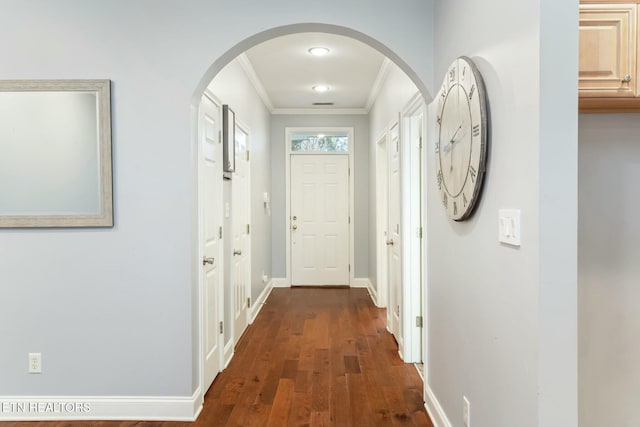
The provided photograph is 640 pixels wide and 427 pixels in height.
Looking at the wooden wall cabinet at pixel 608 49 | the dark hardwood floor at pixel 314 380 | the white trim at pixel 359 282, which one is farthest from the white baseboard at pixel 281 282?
the wooden wall cabinet at pixel 608 49

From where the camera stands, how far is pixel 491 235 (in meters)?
1.50

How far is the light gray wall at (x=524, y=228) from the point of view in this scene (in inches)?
45.7

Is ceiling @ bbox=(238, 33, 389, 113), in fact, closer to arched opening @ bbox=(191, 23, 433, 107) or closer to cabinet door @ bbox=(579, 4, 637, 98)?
arched opening @ bbox=(191, 23, 433, 107)

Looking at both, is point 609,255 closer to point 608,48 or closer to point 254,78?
point 608,48

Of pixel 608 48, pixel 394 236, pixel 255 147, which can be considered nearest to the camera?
pixel 608 48

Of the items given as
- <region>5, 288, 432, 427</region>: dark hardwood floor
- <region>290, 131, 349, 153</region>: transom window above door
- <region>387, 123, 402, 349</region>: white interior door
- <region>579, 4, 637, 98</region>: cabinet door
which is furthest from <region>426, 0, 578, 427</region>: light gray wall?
<region>290, 131, 349, 153</region>: transom window above door

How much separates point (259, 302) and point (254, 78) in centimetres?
262

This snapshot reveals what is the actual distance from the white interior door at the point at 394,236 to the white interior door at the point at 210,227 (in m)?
1.45

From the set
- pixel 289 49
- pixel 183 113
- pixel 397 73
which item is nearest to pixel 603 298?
pixel 183 113

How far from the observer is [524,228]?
1242mm

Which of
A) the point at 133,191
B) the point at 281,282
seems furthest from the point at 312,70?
the point at 281,282

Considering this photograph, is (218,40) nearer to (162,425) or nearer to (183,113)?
(183,113)

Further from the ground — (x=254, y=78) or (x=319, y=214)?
(x=254, y=78)

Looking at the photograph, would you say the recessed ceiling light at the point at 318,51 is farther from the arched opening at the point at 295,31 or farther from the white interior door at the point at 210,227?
the arched opening at the point at 295,31
